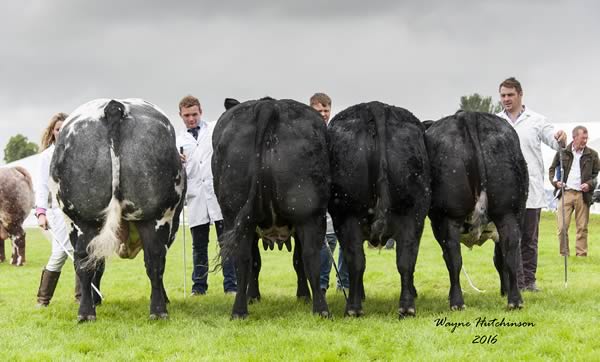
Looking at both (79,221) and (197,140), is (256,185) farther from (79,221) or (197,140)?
(197,140)

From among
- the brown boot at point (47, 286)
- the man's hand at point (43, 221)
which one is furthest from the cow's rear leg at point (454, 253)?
the brown boot at point (47, 286)

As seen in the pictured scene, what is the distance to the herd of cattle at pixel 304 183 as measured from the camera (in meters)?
6.70

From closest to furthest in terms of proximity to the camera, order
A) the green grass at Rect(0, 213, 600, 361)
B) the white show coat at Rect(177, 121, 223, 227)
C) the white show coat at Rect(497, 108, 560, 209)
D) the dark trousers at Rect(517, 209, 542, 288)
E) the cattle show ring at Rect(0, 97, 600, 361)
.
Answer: the green grass at Rect(0, 213, 600, 361)
the cattle show ring at Rect(0, 97, 600, 361)
the white show coat at Rect(497, 108, 560, 209)
the dark trousers at Rect(517, 209, 542, 288)
the white show coat at Rect(177, 121, 223, 227)

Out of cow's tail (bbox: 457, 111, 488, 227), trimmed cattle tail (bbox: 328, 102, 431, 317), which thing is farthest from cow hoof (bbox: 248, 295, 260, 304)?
cow's tail (bbox: 457, 111, 488, 227)

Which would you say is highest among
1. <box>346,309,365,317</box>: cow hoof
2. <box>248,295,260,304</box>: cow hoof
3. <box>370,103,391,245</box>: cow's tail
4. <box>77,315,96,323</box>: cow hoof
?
<box>370,103,391,245</box>: cow's tail

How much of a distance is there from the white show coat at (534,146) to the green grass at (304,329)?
3.91 ft

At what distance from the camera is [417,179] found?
679 cm

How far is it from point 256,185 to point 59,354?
7.48ft

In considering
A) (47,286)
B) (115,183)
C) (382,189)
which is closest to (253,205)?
(382,189)

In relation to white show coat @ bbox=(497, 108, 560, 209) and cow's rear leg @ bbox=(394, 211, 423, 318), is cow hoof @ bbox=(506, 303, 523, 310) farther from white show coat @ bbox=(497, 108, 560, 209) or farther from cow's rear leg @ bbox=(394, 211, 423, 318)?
white show coat @ bbox=(497, 108, 560, 209)

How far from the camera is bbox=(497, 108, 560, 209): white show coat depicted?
28.8 feet

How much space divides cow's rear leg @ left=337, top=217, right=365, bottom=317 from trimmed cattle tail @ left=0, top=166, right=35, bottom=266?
1070cm

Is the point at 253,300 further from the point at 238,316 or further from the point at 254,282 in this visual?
the point at 238,316

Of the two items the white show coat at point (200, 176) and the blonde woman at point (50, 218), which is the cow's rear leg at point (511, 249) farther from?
the blonde woman at point (50, 218)
